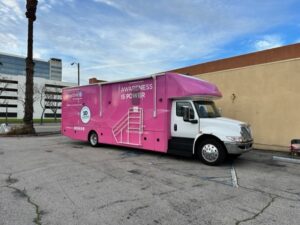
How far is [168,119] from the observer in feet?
31.8

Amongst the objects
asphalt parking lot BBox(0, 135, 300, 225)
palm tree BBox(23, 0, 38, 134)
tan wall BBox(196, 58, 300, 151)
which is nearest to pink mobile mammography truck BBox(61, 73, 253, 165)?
asphalt parking lot BBox(0, 135, 300, 225)

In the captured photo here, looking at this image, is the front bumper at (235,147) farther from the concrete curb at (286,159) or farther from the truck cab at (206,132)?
the concrete curb at (286,159)

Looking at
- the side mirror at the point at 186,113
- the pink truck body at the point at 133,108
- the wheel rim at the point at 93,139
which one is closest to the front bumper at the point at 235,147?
the side mirror at the point at 186,113

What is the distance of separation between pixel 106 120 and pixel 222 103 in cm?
616

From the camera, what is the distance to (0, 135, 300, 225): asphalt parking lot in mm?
4355

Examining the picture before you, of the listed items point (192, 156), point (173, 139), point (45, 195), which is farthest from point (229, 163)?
point (45, 195)

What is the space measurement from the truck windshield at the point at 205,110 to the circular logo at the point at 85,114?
6.00 metres

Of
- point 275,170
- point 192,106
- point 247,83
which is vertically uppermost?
point 247,83

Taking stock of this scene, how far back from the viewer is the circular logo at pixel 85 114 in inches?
516

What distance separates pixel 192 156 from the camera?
10039 mm

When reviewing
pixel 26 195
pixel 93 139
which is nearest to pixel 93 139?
pixel 93 139

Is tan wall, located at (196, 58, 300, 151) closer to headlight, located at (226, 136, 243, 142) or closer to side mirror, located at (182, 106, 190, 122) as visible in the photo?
headlight, located at (226, 136, 243, 142)

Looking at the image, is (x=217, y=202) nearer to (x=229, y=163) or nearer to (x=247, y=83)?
(x=229, y=163)

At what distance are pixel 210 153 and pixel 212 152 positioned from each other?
3.0 inches
